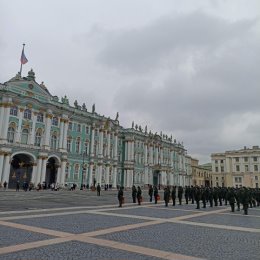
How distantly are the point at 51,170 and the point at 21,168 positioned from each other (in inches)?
254

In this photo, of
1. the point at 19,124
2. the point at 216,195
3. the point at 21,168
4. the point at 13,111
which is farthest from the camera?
the point at 21,168

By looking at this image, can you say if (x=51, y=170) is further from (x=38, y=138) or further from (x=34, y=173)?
(x=38, y=138)

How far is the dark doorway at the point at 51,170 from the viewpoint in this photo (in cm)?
5316

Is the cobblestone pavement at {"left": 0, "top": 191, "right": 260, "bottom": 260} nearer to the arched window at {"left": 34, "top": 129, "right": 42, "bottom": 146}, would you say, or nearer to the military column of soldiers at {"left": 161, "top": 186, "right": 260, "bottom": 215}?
the military column of soldiers at {"left": 161, "top": 186, "right": 260, "bottom": 215}

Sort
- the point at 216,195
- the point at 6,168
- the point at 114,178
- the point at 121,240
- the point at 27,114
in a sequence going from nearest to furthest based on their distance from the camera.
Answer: the point at 121,240
the point at 216,195
the point at 6,168
the point at 27,114
the point at 114,178

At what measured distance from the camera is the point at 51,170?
54156mm

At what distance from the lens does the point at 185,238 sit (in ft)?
33.8

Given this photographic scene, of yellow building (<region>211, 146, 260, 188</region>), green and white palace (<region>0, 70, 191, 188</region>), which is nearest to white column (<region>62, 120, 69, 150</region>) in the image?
green and white palace (<region>0, 70, 191, 188</region>)

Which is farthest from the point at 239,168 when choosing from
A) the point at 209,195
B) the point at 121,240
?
the point at 121,240

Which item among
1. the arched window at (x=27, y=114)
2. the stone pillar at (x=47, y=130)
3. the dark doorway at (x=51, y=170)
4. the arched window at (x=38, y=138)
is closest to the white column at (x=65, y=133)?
the dark doorway at (x=51, y=170)

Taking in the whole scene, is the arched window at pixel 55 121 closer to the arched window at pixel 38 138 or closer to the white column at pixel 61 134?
the white column at pixel 61 134

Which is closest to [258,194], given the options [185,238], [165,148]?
[185,238]

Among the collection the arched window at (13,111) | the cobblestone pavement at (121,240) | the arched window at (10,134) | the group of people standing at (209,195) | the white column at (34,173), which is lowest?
the cobblestone pavement at (121,240)

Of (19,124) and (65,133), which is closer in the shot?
(19,124)
